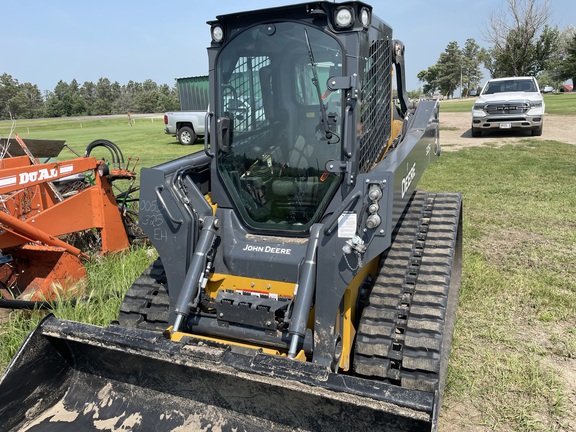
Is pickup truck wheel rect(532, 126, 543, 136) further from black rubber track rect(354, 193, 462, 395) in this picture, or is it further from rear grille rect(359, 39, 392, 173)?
rear grille rect(359, 39, 392, 173)

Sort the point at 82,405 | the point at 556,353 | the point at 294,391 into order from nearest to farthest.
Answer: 1. the point at 294,391
2. the point at 82,405
3. the point at 556,353

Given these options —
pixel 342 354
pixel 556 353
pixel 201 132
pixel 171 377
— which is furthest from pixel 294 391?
pixel 201 132

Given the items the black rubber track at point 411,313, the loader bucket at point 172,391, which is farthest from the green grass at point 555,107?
the loader bucket at point 172,391

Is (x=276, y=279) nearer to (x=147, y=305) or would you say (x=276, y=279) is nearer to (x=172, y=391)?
(x=172, y=391)

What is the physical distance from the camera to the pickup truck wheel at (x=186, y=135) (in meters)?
20.2

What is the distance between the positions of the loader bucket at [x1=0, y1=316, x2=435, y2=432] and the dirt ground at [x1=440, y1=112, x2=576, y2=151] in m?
12.9

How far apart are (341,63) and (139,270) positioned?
10.5 feet

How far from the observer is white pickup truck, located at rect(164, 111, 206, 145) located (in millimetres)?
19953

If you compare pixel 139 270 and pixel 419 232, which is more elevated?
pixel 419 232

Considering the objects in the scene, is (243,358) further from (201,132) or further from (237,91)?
(201,132)

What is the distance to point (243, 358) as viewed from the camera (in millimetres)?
2469

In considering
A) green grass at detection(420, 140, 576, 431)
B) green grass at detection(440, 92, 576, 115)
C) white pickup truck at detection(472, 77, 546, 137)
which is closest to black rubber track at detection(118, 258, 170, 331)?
green grass at detection(420, 140, 576, 431)

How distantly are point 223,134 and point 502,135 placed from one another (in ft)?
49.6

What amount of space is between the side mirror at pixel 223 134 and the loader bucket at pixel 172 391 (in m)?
1.40
